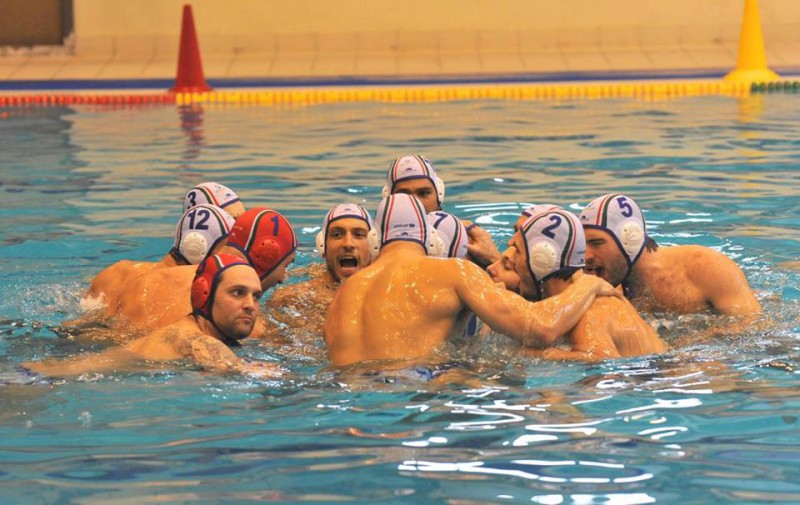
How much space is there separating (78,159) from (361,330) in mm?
7370

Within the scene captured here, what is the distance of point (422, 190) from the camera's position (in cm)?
712

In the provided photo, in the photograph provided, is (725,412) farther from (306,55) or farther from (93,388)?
(306,55)

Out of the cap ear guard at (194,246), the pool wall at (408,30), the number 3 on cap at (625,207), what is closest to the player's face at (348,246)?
the cap ear guard at (194,246)

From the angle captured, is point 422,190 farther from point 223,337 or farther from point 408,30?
point 408,30

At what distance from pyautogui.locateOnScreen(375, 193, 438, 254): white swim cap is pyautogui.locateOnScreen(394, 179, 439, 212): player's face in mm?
1828

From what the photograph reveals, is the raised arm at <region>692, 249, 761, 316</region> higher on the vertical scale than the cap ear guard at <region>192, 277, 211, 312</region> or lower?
lower

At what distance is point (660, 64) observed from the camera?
1678cm

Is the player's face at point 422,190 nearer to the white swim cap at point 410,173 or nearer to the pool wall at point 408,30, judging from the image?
the white swim cap at point 410,173

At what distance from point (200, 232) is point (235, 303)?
1.24m

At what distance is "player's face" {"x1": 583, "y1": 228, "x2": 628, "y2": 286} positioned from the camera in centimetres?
567

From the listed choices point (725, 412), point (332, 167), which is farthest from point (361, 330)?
point (332, 167)

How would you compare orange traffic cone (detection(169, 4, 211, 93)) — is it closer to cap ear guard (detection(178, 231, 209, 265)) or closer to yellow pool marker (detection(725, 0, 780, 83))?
yellow pool marker (detection(725, 0, 780, 83))

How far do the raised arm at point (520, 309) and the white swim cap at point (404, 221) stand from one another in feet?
1.34

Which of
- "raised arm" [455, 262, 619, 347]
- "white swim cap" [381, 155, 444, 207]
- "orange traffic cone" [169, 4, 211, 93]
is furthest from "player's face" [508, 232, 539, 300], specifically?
"orange traffic cone" [169, 4, 211, 93]
